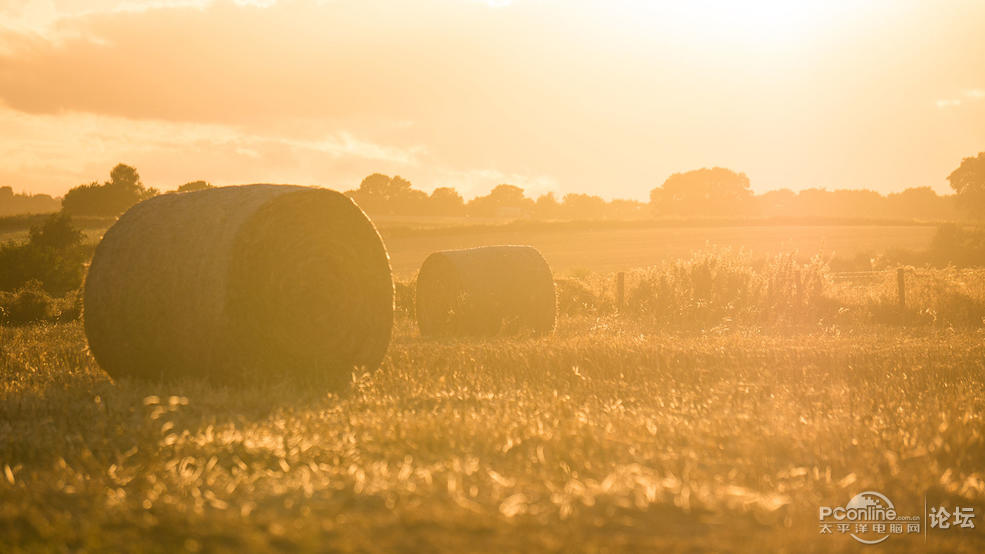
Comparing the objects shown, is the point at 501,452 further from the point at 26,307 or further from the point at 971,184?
the point at 971,184

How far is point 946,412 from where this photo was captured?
21.3 ft

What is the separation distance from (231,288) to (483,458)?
3.81 meters

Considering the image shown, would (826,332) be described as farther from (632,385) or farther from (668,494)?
(668,494)

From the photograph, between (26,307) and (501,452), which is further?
(26,307)

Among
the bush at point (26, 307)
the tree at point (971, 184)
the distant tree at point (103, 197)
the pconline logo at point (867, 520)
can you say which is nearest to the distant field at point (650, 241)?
the tree at point (971, 184)

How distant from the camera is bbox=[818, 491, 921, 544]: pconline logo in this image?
13.0 feet

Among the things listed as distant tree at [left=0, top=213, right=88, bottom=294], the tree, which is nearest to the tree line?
the tree

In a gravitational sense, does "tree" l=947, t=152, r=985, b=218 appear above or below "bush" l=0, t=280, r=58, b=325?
above

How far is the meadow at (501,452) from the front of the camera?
3.59 meters

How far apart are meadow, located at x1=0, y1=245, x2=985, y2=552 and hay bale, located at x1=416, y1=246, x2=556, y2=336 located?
11.2 feet

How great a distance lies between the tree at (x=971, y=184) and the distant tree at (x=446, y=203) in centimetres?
3884

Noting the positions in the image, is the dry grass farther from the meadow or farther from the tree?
the tree

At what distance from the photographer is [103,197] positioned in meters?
51.2

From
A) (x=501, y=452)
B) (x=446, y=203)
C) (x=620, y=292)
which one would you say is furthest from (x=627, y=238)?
(x=501, y=452)
